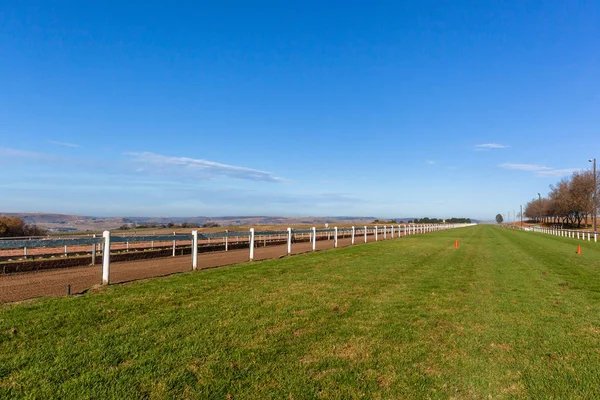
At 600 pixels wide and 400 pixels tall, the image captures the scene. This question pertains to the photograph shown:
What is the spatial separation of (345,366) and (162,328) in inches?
104

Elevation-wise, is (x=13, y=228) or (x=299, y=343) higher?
(x=13, y=228)

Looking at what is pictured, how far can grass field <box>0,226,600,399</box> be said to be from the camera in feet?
13.3

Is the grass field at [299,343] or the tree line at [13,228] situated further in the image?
the tree line at [13,228]

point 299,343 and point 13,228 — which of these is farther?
point 13,228

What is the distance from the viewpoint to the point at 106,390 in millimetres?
3828

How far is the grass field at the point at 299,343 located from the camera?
4043mm

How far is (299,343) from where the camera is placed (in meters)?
5.32

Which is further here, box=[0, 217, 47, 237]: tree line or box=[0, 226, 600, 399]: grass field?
box=[0, 217, 47, 237]: tree line

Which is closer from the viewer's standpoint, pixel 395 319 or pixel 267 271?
pixel 395 319

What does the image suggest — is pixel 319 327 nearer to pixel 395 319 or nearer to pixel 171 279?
pixel 395 319

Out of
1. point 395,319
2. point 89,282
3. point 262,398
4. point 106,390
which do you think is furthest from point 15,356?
point 89,282

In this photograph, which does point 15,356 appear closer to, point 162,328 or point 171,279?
point 162,328

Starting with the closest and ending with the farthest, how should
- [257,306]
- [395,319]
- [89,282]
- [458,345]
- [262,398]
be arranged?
1. [262,398]
2. [458,345]
3. [395,319]
4. [257,306]
5. [89,282]

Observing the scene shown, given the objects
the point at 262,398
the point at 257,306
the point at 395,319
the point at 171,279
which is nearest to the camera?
the point at 262,398
